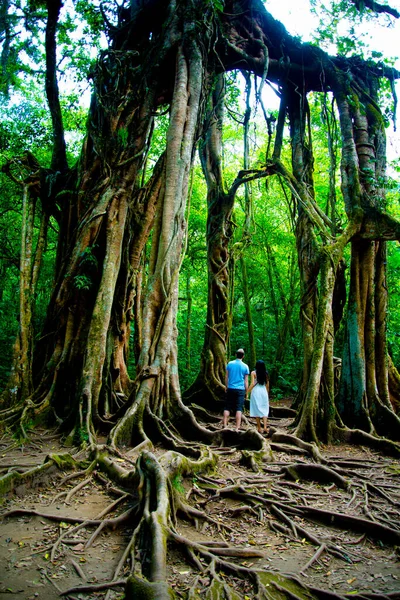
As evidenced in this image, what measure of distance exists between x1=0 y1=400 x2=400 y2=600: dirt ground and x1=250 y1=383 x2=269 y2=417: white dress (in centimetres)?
171

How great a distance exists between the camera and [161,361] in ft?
17.6

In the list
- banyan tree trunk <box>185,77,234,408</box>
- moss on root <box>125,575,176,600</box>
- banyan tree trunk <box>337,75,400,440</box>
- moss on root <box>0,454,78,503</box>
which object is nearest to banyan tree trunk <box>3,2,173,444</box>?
moss on root <box>0,454,78,503</box>

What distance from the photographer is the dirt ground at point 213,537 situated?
2342mm

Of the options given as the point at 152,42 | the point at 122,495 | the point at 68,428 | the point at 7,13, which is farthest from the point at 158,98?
the point at 122,495

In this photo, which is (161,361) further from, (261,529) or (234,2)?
(234,2)

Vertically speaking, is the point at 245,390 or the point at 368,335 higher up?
the point at 368,335

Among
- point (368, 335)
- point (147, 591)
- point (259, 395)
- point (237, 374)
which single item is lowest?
point (147, 591)

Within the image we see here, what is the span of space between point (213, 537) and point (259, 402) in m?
3.36

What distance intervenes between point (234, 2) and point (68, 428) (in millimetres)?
8127

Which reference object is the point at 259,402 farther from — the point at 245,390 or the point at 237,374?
the point at 237,374

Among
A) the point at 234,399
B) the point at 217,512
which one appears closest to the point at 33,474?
the point at 217,512

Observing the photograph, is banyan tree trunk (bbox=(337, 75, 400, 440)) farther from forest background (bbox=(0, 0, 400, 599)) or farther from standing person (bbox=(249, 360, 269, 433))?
standing person (bbox=(249, 360, 269, 433))

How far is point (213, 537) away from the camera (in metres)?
2.93

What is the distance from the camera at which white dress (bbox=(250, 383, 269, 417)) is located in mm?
6172
